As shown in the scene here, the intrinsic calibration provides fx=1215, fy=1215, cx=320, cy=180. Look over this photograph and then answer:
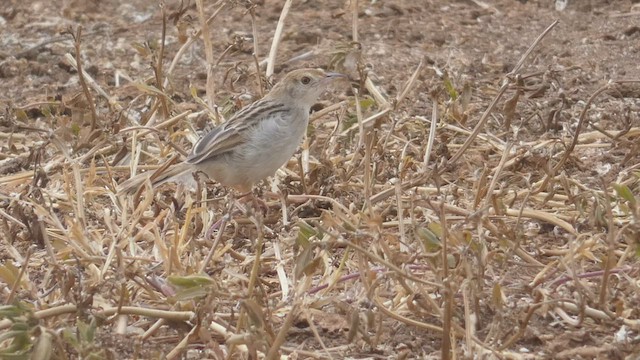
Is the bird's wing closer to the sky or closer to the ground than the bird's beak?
closer to the ground

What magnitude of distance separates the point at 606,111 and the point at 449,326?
12.3ft

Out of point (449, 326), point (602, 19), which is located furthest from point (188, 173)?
point (602, 19)

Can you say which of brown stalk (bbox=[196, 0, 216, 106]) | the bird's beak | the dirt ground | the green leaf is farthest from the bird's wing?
the green leaf

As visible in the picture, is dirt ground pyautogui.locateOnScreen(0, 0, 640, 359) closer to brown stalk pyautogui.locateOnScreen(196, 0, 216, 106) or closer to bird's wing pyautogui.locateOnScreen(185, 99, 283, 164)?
brown stalk pyautogui.locateOnScreen(196, 0, 216, 106)

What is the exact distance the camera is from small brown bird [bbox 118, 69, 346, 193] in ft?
20.1

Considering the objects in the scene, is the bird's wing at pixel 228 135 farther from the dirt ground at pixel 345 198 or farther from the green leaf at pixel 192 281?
the green leaf at pixel 192 281

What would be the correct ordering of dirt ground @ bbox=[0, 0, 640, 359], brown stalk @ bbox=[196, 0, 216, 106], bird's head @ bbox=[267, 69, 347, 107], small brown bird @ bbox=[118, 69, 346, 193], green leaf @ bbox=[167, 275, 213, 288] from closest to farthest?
green leaf @ bbox=[167, 275, 213, 288]
dirt ground @ bbox=[0, 0, 640, 359]
small brown bird @ bbox=[118, 69, 346, 193]
bird's head @ bbox=[267, 69, 347, 107]
brown stalk @ bbox=[196, 0, 216, 106]

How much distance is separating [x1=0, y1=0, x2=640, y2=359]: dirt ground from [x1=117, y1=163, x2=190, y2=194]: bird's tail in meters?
0.08

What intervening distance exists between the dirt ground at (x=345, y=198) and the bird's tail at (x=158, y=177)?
75mm

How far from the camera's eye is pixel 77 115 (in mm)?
6965

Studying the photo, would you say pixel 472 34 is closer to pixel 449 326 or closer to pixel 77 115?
pixel 77 115

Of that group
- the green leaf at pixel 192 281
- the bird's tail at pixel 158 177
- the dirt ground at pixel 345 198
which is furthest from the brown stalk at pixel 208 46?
the green leaf at pixel 192 281

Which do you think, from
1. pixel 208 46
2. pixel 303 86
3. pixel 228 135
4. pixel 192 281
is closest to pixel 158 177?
pixel 228 135

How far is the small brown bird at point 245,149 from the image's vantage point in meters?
6.14
